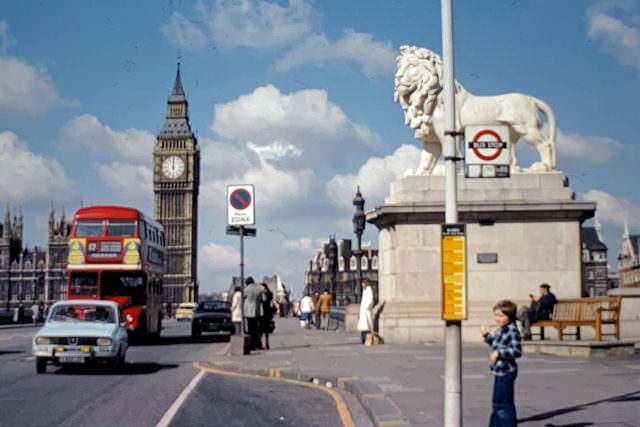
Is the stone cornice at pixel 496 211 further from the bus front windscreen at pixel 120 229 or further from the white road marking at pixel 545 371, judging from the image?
the bus front windscreen at pixel 120 229

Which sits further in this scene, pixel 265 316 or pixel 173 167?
pixel 173 167

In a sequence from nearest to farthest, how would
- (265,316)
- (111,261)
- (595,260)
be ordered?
1. (265,316)
2. (111,261)
3. (595,260)

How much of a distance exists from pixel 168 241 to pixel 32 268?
27527 millimetres

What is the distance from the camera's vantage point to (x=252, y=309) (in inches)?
923

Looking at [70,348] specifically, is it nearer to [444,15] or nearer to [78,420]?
[78,420]

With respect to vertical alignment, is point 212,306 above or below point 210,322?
above

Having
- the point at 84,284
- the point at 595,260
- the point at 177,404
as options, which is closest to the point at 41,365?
the point at 177,404

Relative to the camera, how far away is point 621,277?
519 feet

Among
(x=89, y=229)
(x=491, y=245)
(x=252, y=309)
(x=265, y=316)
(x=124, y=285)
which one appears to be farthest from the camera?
(x=89, y=229)

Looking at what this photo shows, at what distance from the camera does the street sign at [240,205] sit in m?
21.0

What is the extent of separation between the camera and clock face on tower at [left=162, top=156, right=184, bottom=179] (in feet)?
595

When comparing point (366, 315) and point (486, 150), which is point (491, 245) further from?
point (486, 150)

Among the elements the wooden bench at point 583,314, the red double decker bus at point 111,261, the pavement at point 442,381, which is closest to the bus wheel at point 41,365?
the pavement at point 442,381

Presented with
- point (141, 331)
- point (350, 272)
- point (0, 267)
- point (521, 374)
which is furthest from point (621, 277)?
point (521, 374)
